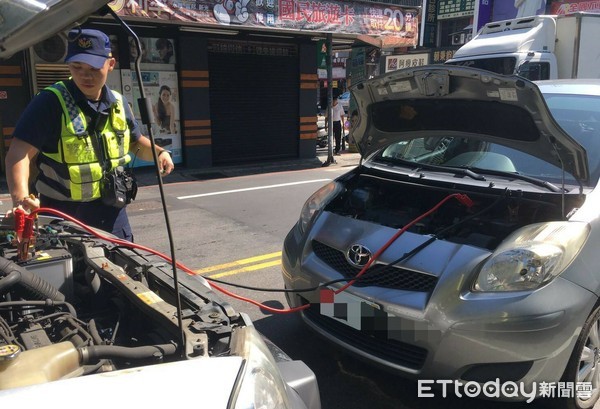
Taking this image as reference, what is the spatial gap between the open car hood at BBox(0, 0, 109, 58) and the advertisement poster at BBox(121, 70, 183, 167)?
9.23 meters

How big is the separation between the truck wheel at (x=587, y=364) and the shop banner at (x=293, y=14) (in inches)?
293

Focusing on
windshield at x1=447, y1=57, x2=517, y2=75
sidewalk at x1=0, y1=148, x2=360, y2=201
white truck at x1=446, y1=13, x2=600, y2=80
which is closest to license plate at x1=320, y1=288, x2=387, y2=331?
sidewalk at x1=0, y1=148, x2=360, y2=201

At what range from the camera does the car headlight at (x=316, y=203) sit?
130 inches

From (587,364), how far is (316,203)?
71.0 inches

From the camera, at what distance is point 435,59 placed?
20078 millimetres

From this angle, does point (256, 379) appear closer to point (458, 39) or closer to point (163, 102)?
point (163, 102)

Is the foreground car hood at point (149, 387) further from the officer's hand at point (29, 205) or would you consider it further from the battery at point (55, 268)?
the officer's hand at point (29, 205)

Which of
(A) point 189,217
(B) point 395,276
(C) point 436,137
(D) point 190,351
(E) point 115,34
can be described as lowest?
(A) point 189,217

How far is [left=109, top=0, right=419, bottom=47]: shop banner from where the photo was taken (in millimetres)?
8727

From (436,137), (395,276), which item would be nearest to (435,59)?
(436,137)

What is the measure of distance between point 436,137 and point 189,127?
8.41 metres

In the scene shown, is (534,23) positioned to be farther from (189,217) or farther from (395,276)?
(395,276)

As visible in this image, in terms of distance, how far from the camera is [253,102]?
12.3 metres

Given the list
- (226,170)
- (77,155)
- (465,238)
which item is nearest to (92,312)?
(77,155)
